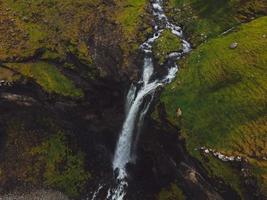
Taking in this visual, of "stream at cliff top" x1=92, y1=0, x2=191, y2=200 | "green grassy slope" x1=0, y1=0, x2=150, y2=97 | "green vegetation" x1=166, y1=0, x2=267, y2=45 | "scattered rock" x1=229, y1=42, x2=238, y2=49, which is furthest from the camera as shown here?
"green grassy slope" x1=0, y1=0, x2=150, y2=97

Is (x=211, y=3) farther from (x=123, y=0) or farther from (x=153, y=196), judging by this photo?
(x=153, y=196)

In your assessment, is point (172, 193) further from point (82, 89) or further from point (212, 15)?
point (212, 15)

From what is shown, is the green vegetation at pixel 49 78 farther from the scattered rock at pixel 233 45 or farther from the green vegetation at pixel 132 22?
the scattered rock at pixel 233 45

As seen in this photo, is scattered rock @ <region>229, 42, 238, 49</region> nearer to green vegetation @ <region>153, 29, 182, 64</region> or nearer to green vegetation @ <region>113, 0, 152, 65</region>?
green vegetation @ <region>153, 29, 182, 64</region>

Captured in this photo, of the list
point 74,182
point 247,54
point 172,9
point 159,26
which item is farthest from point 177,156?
point 172,9

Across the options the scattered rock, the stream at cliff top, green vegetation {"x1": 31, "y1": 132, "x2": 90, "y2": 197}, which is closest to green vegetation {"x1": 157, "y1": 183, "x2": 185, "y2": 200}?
the stream at cliff top

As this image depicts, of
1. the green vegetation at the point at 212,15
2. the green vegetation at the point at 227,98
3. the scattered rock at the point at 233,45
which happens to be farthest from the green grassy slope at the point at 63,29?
the scattered rock at the point at 233,45

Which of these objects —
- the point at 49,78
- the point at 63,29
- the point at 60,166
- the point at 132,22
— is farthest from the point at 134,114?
the point at 63,29
